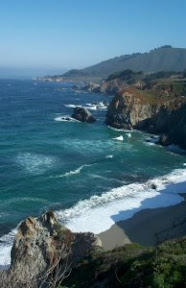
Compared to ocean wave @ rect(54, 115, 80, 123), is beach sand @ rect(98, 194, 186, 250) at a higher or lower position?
higher

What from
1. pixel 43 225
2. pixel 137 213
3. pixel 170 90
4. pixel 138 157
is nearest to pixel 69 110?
pixel 170 90

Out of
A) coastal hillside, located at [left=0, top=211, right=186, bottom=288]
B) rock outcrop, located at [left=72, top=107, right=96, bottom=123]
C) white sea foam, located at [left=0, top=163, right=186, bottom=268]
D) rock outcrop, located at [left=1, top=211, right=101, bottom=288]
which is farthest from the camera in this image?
rock outcrop, located at [left=72, top=107, right=96, bottom=123]

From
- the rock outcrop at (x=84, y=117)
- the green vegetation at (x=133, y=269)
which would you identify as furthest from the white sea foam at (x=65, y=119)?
the green vegetation at (x=133, y=269)

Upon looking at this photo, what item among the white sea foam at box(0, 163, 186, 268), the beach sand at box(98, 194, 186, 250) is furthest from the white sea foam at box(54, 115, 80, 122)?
the beach sand at box(98, 194, 186, 250)

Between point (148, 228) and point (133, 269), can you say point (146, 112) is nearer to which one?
point (148, 228)

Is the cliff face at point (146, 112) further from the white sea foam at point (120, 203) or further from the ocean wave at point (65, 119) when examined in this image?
the white sea foam at point (120, 203)

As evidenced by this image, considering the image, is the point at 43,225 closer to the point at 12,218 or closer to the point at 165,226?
the point at 12,218

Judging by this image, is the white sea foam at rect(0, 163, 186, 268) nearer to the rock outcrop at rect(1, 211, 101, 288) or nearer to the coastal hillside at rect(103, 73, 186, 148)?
the rock outcrop at rect(1, 211, 101, 288)
